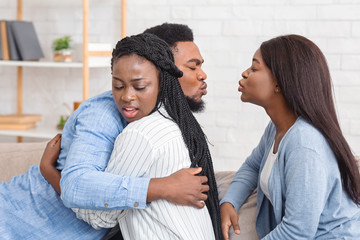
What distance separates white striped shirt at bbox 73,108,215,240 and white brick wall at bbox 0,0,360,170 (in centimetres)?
187

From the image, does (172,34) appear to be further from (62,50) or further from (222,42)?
(62,50)

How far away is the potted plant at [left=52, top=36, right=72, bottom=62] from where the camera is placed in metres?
3.23

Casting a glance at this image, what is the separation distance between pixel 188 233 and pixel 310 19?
6.63 ft

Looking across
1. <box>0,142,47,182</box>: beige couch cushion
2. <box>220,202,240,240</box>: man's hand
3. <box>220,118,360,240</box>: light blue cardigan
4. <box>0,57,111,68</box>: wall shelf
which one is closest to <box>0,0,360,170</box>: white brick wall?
<box>0,57,111,68</box>: wall shelf

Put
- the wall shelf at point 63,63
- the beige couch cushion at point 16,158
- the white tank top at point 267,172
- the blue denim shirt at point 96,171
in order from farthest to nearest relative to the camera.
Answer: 1. the wall shelf at point 63,63
2. the beige couch cushion at point 16,158
3. the white tank top at point 267,172
4. the blue denim shirt at point 96,171

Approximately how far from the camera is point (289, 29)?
3053 mm

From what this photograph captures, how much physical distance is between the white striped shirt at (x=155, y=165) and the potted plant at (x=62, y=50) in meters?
1.99

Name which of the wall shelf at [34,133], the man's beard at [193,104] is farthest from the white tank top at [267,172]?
the wall shelf at [34,133]

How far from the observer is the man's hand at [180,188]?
4.23 ft

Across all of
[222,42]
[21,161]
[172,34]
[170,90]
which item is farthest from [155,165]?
[222,42]

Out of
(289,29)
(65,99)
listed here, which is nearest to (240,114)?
(289,29)

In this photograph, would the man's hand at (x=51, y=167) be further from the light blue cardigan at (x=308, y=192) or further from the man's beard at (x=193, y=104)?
the light blue cardigan at (x=308, y=192)

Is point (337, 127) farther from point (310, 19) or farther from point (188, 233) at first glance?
point (310, 19)

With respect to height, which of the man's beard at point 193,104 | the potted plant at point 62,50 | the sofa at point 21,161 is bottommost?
the sofa at point 21,161
